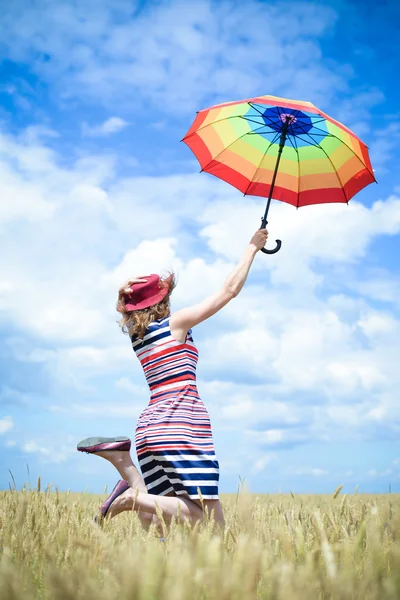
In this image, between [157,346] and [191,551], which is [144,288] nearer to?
[157,346]

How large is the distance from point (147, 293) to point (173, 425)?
110 centimetres

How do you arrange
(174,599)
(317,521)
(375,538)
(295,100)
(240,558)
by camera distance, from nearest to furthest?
1. (174,599)
2. (240,558)
3. (375,538)
4. (317,521)
5. (295,100)

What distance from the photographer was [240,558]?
1.26m

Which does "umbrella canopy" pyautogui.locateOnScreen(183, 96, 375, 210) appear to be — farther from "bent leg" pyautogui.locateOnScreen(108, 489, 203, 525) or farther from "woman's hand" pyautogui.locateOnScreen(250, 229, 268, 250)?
"bent leg" pyautogui.locateOnScreen(108, 489, 203, 525)

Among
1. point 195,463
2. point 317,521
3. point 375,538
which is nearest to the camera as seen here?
point 375,538

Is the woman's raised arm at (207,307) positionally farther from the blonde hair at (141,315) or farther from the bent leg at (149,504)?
the bent leg at (149,504)

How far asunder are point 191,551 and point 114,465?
123 inches

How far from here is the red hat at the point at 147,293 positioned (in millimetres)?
4582

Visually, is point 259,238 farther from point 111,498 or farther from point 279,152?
Answer: point 111,498

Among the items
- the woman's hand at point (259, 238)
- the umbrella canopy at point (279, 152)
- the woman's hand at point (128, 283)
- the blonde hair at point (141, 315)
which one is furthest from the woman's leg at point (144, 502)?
the umbrella canopy at point (279, 152)

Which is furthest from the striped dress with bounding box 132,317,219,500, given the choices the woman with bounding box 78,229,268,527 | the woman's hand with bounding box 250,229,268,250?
the woman's hand with bounding box 250,229,268,250

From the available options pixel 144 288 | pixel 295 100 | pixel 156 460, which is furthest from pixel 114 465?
pixel 295 100

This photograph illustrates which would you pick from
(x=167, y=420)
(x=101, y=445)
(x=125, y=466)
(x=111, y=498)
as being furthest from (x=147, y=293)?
(x=111, y=498)

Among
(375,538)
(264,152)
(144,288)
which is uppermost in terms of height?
(264,152)
